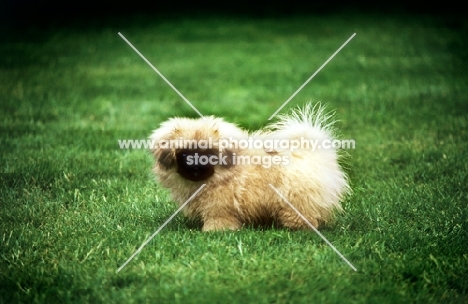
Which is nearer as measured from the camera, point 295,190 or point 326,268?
point 326,268

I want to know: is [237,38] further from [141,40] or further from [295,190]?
[295,190]

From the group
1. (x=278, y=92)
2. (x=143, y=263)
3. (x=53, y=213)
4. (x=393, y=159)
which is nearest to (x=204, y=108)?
(x=278, y=92)

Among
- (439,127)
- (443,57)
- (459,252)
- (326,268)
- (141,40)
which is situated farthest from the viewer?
(141,40)

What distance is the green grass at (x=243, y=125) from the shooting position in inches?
121

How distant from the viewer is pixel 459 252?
3395 mm

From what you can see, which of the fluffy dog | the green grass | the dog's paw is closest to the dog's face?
the fluffy dog

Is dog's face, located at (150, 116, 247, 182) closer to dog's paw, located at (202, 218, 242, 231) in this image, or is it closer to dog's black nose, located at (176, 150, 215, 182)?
dog's black nose, located at (176, 150, 215, 182)

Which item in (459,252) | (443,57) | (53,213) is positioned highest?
(443,57)

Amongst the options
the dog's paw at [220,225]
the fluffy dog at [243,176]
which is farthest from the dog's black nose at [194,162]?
the dog's paw at [220,225]

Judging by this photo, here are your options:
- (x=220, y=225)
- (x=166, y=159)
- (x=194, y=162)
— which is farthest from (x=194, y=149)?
(x=220, y=225)

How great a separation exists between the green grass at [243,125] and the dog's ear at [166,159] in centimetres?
37

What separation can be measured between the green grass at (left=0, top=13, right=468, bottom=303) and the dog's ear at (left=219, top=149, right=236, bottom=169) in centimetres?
38

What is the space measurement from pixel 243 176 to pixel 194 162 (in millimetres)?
288

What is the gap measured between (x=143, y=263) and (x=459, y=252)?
1576mm
